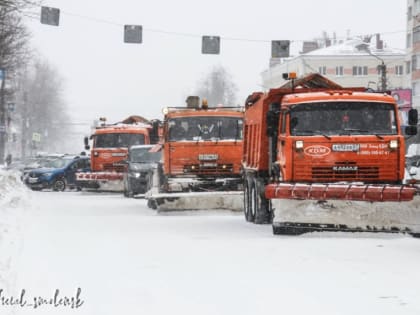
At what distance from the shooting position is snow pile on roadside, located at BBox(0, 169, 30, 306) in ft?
33.5

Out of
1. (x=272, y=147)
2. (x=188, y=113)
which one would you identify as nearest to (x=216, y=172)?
(x=188, y=113)

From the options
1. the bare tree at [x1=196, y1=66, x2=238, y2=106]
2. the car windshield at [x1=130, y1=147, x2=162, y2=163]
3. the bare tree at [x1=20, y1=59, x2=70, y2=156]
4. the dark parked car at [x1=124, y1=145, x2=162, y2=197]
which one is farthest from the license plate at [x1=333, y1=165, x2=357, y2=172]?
the bare tree at [x1=196, y1=66, x2=238, y2=106]

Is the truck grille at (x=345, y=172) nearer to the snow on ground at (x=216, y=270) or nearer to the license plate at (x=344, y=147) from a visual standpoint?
the license plate at (x=344, y=147)

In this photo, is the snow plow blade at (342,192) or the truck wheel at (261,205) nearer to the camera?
the snow plow blade at (342,192)

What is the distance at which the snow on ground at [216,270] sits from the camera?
862 centimetres

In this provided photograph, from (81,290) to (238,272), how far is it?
215 cm

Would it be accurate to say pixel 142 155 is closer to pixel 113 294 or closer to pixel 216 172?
pixel 216 172

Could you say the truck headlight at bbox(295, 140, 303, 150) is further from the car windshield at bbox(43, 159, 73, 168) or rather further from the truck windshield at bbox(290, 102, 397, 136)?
the car windshield at bbox(43, 159, 73, 168)

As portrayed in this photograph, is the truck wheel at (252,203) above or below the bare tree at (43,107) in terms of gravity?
below

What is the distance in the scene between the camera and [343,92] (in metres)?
16.6

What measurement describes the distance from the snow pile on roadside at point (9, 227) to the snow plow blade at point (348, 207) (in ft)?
13.2

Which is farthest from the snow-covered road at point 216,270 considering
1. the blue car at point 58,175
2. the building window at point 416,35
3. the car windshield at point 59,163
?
the building window at point 416,35

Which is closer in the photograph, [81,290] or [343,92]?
[81,290]

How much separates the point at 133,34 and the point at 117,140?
4.13 metres
